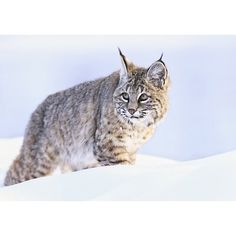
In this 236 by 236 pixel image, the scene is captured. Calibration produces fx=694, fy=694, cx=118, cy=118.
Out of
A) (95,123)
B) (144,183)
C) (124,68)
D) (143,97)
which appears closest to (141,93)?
(143,97)

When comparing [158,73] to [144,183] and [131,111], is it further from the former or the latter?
[144,183]

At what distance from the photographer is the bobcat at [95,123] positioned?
8.80 feet

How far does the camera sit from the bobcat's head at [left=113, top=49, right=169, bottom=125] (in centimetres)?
267

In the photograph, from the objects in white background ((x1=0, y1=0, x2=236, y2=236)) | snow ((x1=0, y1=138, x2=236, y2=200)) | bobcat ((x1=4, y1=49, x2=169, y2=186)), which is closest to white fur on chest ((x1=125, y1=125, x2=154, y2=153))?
bobcat ((x1=4, y1=49, x2=169, y2=186))

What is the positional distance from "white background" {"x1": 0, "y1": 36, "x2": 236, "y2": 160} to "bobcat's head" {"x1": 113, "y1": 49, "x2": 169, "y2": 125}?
30mm

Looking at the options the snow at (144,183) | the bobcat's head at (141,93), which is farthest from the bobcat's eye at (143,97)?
the snow at (144,183)

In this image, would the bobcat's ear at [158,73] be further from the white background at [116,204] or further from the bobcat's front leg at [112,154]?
the bobcat's front leg at [112,154]

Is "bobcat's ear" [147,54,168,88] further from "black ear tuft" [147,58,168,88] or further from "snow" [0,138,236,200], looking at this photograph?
"snow" [0,138,236,200]

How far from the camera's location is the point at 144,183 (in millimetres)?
2500

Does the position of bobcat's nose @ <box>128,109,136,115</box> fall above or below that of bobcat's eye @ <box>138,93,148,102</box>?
below

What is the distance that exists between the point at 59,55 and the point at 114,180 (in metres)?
0.56

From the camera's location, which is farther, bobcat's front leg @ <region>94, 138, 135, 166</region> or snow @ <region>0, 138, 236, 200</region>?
bobcat's front leg @ <region>94, 138, 135, 166</region>
